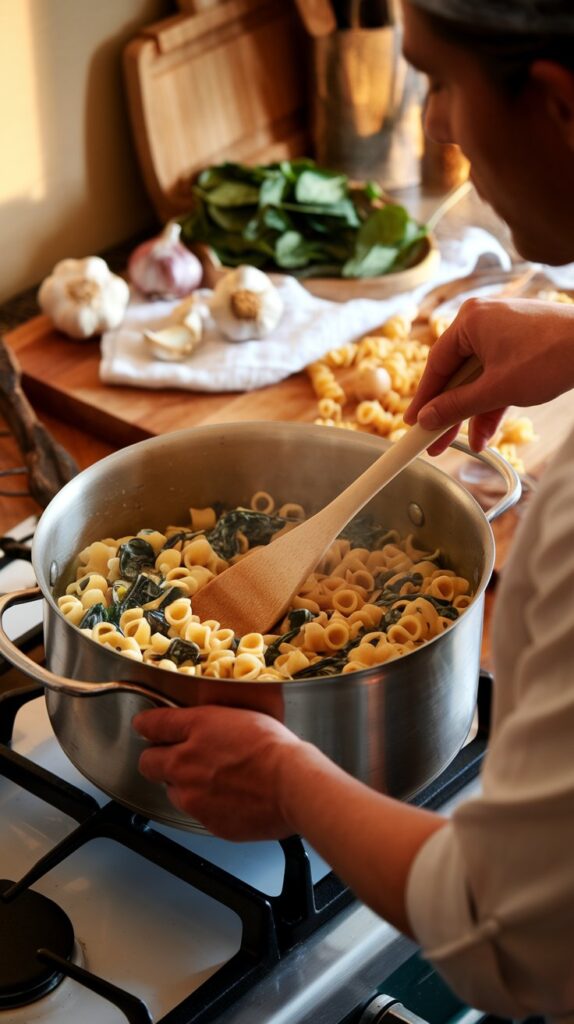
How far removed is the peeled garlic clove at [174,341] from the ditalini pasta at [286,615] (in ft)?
1.39

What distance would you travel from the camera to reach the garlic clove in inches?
57.6

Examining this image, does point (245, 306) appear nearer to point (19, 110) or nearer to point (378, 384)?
point (378, 384)

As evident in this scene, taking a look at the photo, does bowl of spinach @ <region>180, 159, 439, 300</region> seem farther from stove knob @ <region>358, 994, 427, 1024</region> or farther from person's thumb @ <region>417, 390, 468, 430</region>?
stove knob @ <region>358, 994, 427, 1024</region>

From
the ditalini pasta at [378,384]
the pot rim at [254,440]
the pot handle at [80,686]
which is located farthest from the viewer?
the ditalini pasta at [378,384]

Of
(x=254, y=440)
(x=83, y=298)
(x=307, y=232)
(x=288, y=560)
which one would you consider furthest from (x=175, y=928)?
(x=307, y=232)

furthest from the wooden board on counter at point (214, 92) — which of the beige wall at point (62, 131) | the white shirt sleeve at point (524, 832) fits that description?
the white shirt sleeve at point (524, 832)

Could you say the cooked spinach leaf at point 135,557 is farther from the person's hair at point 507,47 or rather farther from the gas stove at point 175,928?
the person's hair at point 507,47

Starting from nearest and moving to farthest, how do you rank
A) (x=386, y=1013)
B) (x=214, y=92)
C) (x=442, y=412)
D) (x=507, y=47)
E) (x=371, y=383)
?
(x=507, y=47), (x=386, y=1013), (x=442, y=412), (x=371, y=383), (x=214, y=92)

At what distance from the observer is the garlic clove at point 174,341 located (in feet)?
4.80

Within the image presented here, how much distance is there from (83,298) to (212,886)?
0.88 meters

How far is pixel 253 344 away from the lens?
4.90 feet

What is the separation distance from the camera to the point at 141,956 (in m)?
0.82

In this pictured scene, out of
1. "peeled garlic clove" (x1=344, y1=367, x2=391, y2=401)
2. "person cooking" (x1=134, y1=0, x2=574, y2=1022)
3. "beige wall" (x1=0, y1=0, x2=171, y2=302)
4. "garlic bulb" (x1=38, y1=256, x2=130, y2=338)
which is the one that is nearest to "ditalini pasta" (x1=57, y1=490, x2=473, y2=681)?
"person cooking" (x1=134, y1=0, x2=574, y2=1022)

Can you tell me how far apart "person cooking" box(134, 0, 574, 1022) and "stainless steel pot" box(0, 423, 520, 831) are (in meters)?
0.11
